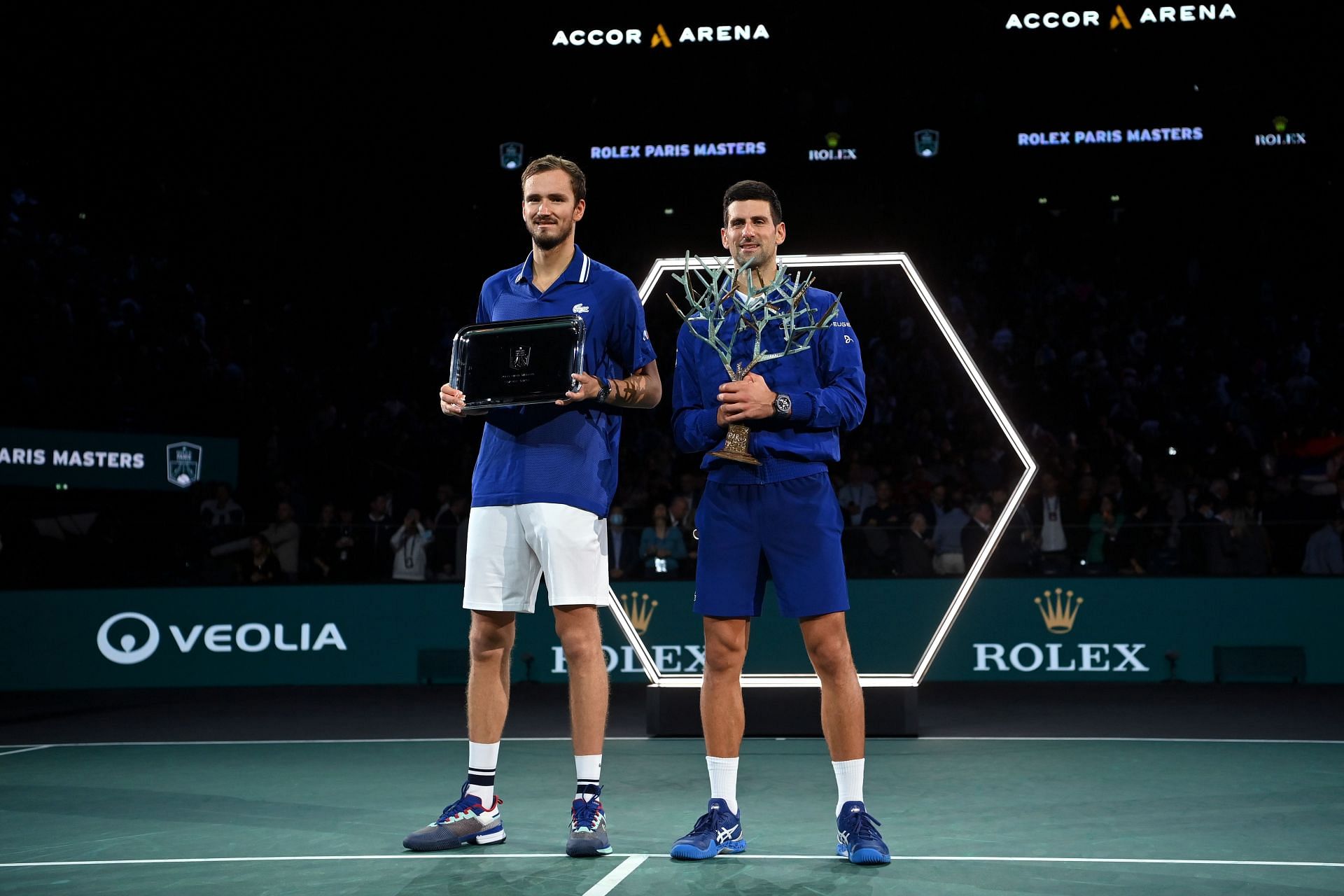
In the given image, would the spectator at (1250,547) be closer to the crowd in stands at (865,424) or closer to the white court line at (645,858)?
the crowd in stands at (865,424)

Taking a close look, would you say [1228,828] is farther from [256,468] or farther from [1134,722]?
[256,468]

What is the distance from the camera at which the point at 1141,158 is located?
18453mm

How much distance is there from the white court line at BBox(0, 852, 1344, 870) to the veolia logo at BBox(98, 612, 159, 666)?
19.8 feet

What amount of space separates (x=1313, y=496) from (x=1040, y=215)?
10.3 metres

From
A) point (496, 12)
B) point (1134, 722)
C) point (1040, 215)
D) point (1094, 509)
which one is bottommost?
point (1134, 722)

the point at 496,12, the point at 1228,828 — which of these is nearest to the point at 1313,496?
the point at 1228,828

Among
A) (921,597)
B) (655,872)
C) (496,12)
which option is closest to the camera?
(655,872)

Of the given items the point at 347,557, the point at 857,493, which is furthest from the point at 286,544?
the point at 857,493

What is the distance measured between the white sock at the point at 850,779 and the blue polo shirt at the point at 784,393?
864 millimetres

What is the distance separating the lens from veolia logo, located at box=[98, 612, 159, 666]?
973cm

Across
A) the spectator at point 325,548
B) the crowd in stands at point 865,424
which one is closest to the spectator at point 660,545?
the crowd in stands at point 865,424

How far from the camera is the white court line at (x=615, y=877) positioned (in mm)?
3495

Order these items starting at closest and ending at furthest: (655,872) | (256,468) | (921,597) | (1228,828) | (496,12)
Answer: (655,872) < (1228,828) < (921,597) < (256,468) < (496,12)

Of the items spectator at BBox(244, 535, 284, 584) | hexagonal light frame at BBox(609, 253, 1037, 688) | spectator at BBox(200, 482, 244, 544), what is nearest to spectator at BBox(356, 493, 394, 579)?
spectator at BBox(244, 535, 284, 584)
